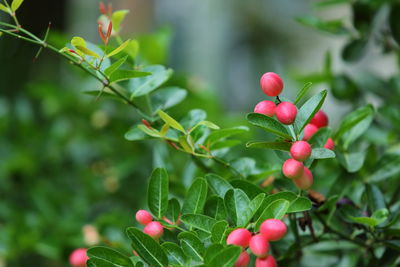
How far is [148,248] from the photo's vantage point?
42cm

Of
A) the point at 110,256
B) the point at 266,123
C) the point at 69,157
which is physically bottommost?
the point at 69,157

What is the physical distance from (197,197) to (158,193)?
1.5 inches

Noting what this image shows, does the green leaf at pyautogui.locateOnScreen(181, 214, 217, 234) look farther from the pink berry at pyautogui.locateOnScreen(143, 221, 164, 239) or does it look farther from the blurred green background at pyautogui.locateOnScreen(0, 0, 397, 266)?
the blurred green background at pyautogui.locateOnScreen(0, 0, 397, 266)

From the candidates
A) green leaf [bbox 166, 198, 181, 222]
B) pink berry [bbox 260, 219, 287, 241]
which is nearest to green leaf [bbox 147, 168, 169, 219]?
green leaf [bbox 166, 198, 181, 222]

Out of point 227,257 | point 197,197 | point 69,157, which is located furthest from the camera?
point 69,157

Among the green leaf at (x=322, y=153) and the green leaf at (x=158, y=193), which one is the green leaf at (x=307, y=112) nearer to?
the green leaf at (x=322, y=153)

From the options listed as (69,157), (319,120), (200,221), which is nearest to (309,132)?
(319,120)

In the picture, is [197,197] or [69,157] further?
[69,157]

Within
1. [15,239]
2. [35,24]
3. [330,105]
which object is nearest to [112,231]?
[15,239]

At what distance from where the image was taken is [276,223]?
0.39 metres

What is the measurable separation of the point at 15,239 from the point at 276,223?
26.2 inches

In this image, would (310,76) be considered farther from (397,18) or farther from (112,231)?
(112,231)

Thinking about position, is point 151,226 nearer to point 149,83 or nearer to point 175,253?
point 175,253

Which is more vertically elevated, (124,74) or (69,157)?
(124,74)
